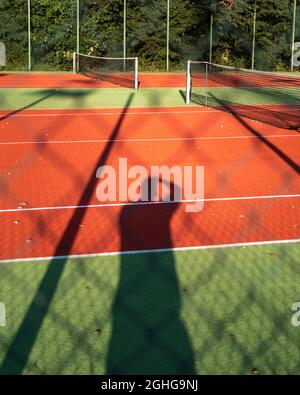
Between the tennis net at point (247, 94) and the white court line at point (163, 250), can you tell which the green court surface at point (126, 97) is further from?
the white court line at point (163, 250)

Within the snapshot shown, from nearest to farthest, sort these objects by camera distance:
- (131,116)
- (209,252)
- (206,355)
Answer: (206,355) → (209,252) → (131,116)

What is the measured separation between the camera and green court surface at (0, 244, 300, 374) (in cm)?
316

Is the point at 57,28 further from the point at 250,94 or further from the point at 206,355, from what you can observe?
the point at 206,355

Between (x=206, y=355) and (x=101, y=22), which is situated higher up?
(x=101, y=22)

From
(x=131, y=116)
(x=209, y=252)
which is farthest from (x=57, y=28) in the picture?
(x=209, y=252)

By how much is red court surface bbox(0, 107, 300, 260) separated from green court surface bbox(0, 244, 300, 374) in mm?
449

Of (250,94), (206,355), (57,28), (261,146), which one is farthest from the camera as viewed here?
(57,28)

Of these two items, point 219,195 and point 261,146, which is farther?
point 261,146

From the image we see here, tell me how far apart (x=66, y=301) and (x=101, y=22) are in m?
24.3

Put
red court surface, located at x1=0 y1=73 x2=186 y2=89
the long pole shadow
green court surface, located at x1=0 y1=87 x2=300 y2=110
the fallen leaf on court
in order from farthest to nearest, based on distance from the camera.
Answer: red court surface, located at x1=0 y1=73 x2=186 y2=89
green court surface, located at x1=0 y1=87 x2=300 y2=110
the fallen leaf on court
the long pole shadow

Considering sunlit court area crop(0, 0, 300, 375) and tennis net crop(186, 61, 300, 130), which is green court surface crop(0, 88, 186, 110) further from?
tennis net crop(186, 61, 300, 130)

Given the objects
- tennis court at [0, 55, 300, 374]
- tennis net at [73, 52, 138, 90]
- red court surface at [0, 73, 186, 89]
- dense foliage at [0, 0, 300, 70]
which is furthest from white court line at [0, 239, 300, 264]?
dense foliage at [0, 0, 300, 70]
